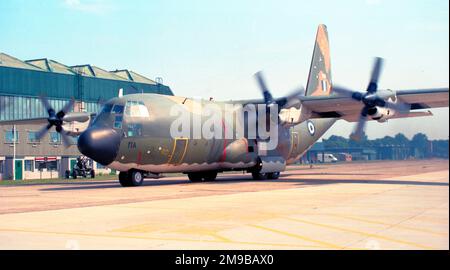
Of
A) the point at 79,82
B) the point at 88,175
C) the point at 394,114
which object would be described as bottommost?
the point at 88,175

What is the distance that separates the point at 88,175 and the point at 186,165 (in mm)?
23422

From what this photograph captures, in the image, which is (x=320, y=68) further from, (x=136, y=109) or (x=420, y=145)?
(x=420, y=145)

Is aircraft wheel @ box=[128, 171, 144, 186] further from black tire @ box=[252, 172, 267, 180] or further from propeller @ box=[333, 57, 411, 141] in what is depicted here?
propeller @ box=[333, 57, 411, 141]

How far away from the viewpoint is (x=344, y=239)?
34.9 feet

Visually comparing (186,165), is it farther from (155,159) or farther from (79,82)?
(79,82)

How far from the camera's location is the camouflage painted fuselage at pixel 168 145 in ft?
Answer: 93.1

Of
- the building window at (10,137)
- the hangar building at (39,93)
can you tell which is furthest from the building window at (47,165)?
the building window at (10,137)

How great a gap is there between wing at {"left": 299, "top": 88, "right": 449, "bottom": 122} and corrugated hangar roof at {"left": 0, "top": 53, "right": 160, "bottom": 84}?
20.4m

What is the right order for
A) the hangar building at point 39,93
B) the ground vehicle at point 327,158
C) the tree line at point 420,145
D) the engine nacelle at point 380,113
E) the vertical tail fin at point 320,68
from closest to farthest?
1. the tree line at point 420,145
2. the engine nacelle at point 380,113
3. the vertical tail fin at point 320,68
4. the hangar building at point 39,93
5. the ground vehicle at point 327,158

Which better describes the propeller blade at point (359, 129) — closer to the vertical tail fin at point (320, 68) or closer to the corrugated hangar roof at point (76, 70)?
the vertical tail fin at point (320, 68)

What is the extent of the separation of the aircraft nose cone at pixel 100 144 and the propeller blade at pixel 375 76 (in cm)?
1376
